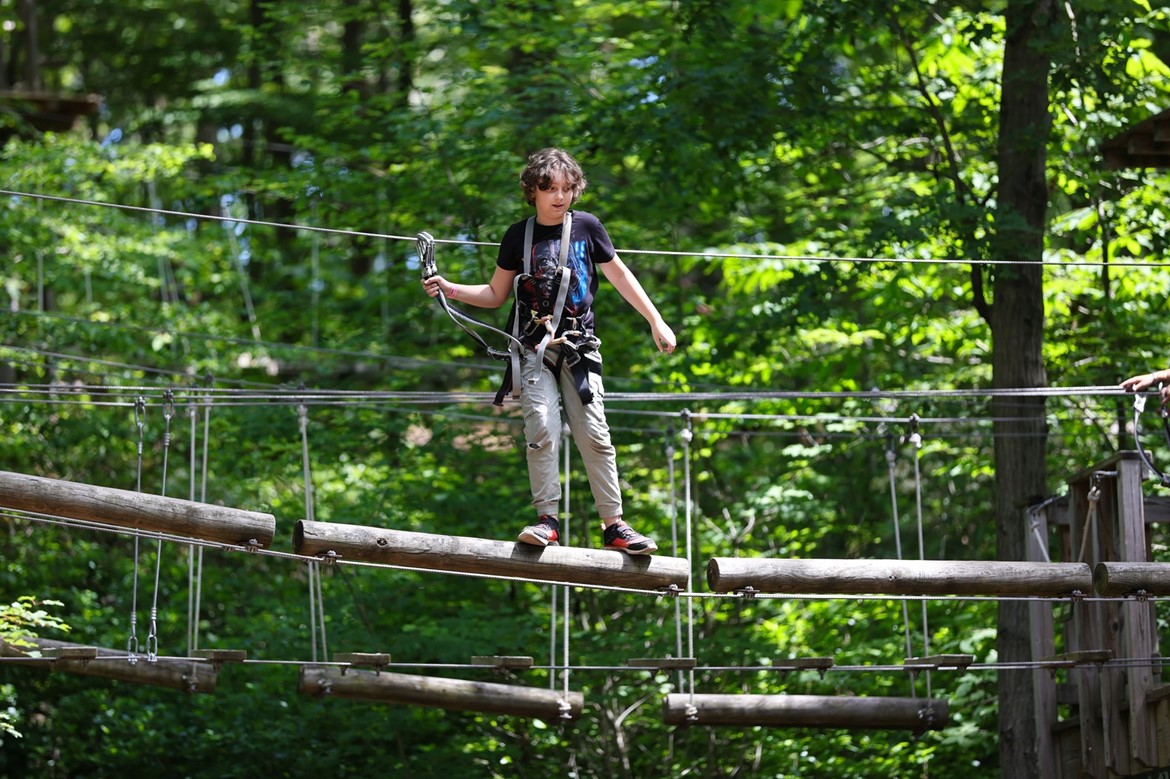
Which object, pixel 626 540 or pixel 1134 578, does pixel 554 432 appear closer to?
pixel 626 540

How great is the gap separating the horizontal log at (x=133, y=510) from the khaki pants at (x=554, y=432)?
89 cm

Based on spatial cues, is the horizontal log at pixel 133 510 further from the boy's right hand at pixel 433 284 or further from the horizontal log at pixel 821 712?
the horizontal log at pixel 821 712

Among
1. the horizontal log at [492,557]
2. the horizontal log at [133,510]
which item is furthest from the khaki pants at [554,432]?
the horizontal log at [133,510]

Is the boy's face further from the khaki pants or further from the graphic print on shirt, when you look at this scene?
the khaki pants

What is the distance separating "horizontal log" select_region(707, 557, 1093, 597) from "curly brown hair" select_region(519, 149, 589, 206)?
140cm

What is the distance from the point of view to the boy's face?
15.3 ft

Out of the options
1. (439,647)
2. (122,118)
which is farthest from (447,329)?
(122,118)

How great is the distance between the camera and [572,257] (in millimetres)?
4758

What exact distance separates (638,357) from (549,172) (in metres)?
4.91

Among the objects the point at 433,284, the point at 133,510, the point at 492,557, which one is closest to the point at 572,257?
the point at 433,284

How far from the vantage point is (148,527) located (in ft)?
15.6

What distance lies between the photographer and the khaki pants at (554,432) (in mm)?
4758

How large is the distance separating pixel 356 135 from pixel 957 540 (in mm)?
4983

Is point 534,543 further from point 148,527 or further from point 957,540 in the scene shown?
point 957,540
